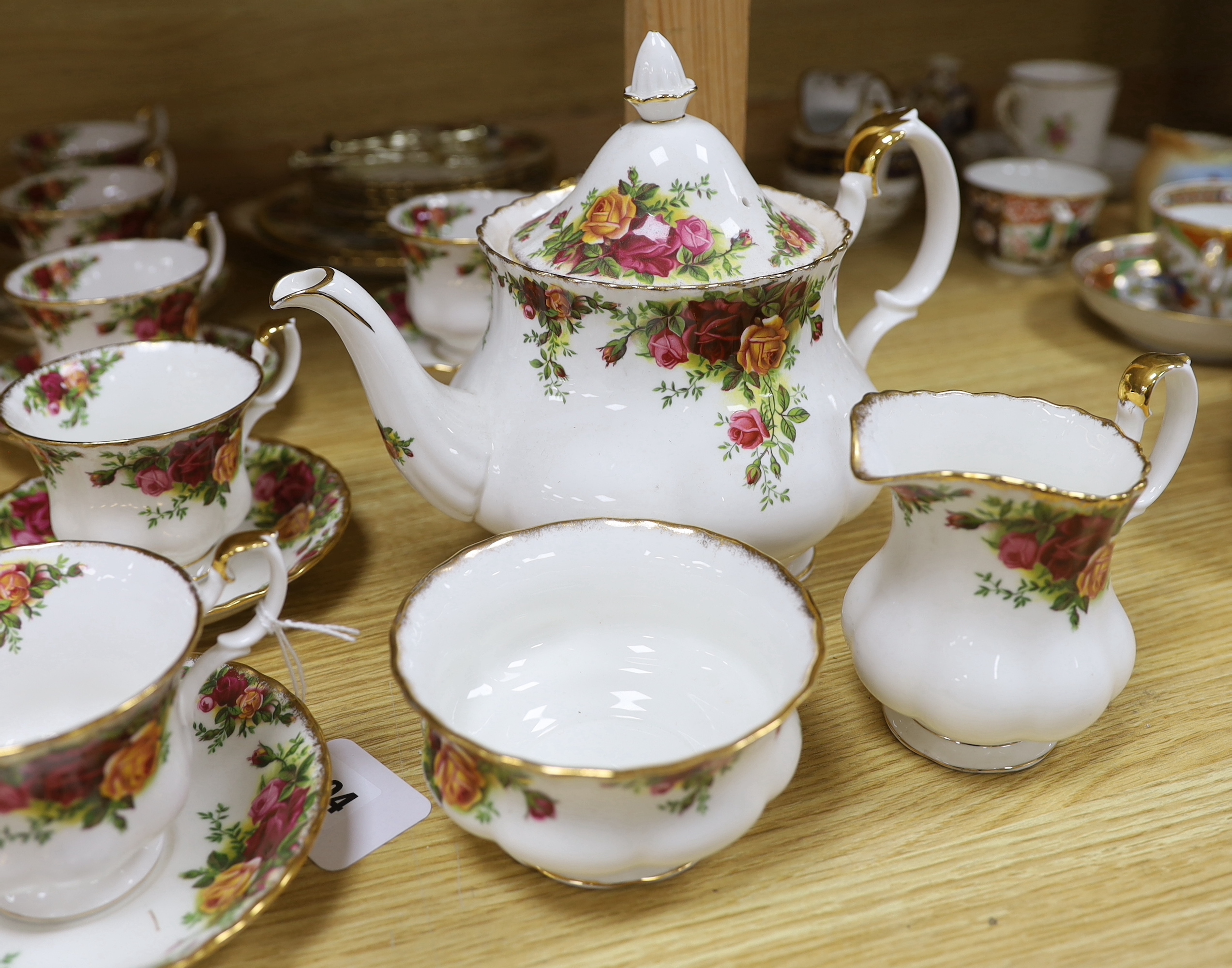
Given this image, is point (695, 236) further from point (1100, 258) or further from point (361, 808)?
point (1100, 258)

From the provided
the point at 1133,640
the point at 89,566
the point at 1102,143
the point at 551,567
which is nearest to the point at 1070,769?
the point at 1133,640

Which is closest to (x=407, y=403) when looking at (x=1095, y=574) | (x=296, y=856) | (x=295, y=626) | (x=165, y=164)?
(x=295, y=626)

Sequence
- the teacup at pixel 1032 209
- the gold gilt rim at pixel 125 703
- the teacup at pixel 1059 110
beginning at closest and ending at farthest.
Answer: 1. the gold gilt rim at pixel 125 703
2. the teacup at pixel 1032 209
3. the teacup at pixel 1059 110

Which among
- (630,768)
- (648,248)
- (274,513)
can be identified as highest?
(648,248)

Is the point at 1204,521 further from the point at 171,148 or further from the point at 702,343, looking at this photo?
the point at 171,148

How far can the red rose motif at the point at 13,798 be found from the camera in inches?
14.6

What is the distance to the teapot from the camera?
0.52 meters

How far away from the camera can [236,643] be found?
434 millimetres

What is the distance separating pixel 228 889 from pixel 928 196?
0.50 metres

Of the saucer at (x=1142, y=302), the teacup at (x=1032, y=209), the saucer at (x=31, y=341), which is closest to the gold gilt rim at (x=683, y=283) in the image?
the saucer at (x=31, y=341)

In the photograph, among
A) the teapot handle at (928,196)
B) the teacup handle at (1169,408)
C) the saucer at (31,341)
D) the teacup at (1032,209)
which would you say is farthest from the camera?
the teacup at (1032,209)

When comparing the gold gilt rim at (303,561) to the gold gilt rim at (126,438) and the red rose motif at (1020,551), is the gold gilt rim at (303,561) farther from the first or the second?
the red rose motif at (1020,551)

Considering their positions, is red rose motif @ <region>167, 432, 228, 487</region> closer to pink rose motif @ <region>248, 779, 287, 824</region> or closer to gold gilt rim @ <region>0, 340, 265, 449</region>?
gold gilt rim @ <region>0, 340, 265, 449</region>

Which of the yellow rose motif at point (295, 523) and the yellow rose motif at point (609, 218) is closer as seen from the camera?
the yellow rose motif at point (609, 218)
